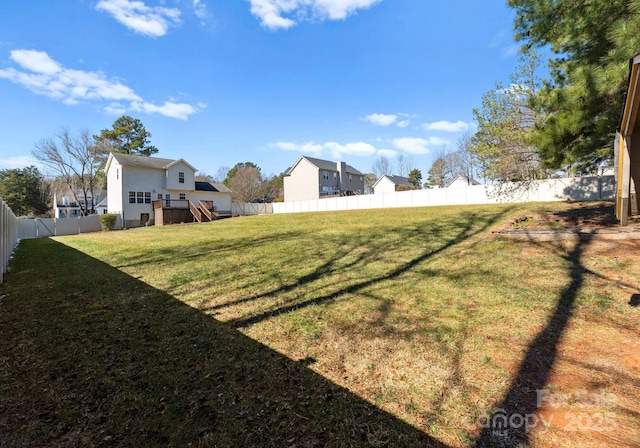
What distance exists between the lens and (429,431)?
1874 millimetres

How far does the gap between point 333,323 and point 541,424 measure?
6.61ft

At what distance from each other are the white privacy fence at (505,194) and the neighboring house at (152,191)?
13986mm

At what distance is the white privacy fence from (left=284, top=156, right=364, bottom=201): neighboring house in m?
8.39

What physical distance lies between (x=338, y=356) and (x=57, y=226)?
1104 inches

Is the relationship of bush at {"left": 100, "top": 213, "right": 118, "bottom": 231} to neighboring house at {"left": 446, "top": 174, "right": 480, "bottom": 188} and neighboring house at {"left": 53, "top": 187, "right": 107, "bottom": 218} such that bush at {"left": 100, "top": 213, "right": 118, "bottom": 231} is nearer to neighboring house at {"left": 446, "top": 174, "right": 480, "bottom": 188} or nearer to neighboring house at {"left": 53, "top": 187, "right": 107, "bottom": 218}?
neighboring house at {"left": 53, "top": 187, "right": 107, "bottom": 218}

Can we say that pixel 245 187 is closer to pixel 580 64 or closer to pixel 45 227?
pixel 45 227

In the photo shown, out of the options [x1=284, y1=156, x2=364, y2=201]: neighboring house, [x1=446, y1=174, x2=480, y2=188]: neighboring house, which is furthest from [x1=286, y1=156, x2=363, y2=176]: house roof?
[x1=446, y1=174, x2=480, y2=188]: neighboring house

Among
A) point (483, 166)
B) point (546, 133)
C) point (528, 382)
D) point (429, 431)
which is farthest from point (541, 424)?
point (483, 166)

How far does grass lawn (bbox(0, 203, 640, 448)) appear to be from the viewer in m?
1.92

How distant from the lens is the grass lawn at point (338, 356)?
1921mm

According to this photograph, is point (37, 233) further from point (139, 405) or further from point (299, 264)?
point (139, 405)

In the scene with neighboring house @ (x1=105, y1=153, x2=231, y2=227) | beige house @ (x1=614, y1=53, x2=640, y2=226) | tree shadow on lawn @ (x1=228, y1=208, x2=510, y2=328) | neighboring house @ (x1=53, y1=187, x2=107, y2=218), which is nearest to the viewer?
tree shadow on lawn @ (x1=228, y1=208, x2=510, y2=328)

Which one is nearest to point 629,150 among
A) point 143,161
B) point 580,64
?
point 580,64

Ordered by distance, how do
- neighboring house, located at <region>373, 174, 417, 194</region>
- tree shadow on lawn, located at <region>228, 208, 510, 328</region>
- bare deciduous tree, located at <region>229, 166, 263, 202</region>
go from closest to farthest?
tree shadow on lawn, located at <region>228, 208, 510, 328</region>
bare deciduous tree, located at <region>229, 166, 263, 202</region>
neighboring house, located at <region>373, 174, 417, 194</region>
